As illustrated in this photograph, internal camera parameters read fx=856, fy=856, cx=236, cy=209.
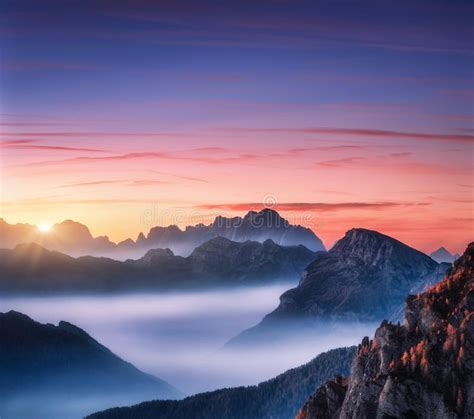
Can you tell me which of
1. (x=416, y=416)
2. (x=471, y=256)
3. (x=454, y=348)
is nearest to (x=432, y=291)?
(x=471, y=256)

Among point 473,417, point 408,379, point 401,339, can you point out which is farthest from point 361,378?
point 473,417

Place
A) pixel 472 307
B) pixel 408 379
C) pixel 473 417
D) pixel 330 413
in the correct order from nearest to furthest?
1. pixel 473 417
2. pixel 408 379
3. pixel 472 307
4. pixel 330 413

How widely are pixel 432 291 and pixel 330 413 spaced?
65.0 ft

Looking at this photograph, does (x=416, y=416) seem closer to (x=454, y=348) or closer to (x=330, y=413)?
(x=454, y=348)

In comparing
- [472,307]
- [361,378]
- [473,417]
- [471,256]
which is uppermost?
[471,256]

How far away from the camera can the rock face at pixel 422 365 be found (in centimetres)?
8750

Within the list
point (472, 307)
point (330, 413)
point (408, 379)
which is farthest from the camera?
point (330, 413)

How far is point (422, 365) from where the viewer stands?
91.4m

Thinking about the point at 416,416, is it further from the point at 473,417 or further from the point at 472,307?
the point at 472,307

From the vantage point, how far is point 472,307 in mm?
96688

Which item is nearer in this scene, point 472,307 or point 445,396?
point 445,396

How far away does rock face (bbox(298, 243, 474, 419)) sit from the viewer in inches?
3445

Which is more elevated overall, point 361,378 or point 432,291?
point 432,291

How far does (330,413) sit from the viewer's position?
350 ft
